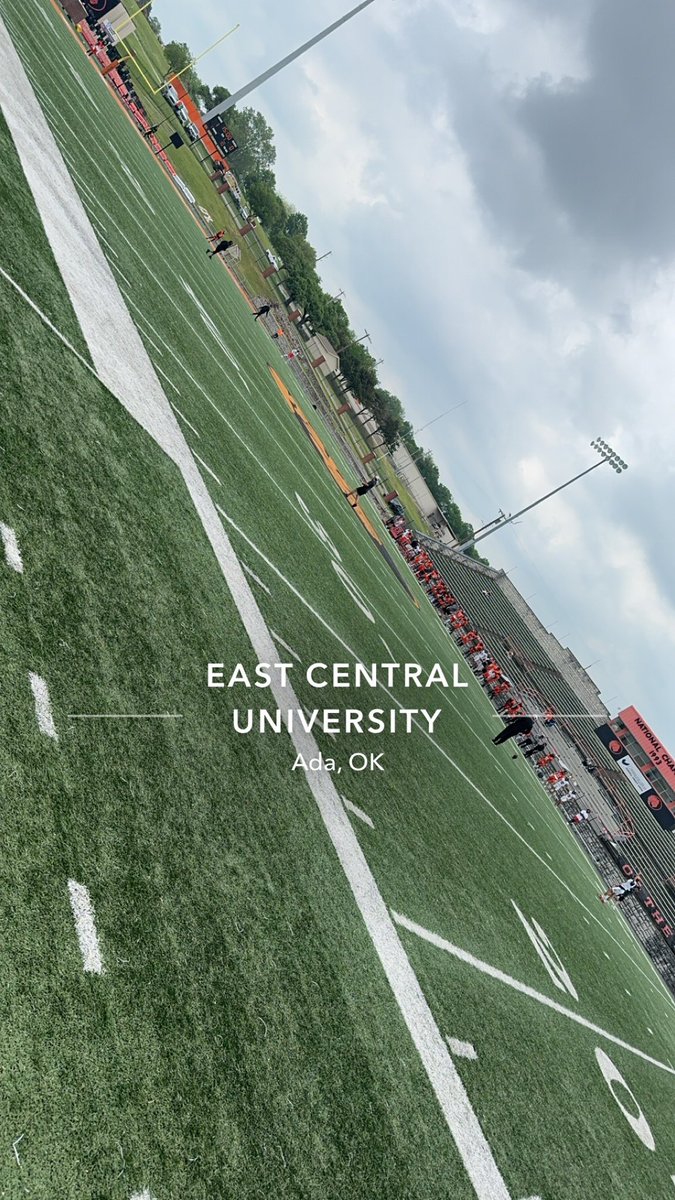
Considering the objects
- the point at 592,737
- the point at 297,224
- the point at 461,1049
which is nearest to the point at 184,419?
the point at 461,1049

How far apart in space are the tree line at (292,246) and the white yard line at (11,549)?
59.3 meters

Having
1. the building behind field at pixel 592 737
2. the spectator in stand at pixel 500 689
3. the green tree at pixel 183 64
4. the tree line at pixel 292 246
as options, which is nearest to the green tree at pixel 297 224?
the tree line at pixel 292 246

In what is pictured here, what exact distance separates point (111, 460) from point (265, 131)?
116m

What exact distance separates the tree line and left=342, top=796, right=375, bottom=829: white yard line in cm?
5597

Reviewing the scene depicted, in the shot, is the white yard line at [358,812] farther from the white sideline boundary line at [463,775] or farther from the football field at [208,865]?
the white sideline boundary line at [463,775]

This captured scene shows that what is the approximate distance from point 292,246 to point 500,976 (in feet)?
272

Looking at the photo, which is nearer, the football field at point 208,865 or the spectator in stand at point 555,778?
the football field at point 208,865

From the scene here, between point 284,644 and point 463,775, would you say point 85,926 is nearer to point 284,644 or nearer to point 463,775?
point 284,644

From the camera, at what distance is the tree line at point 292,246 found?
73.0 meters

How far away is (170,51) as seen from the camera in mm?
71062

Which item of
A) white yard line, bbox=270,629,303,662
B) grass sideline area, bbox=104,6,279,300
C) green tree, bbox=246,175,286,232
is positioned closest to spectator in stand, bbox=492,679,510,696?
white yard line, bbox=270,629,303,662

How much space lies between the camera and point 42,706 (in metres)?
4.09

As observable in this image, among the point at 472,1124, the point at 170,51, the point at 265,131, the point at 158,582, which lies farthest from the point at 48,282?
the point at 265,131

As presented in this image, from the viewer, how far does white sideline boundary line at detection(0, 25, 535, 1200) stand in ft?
18.9
